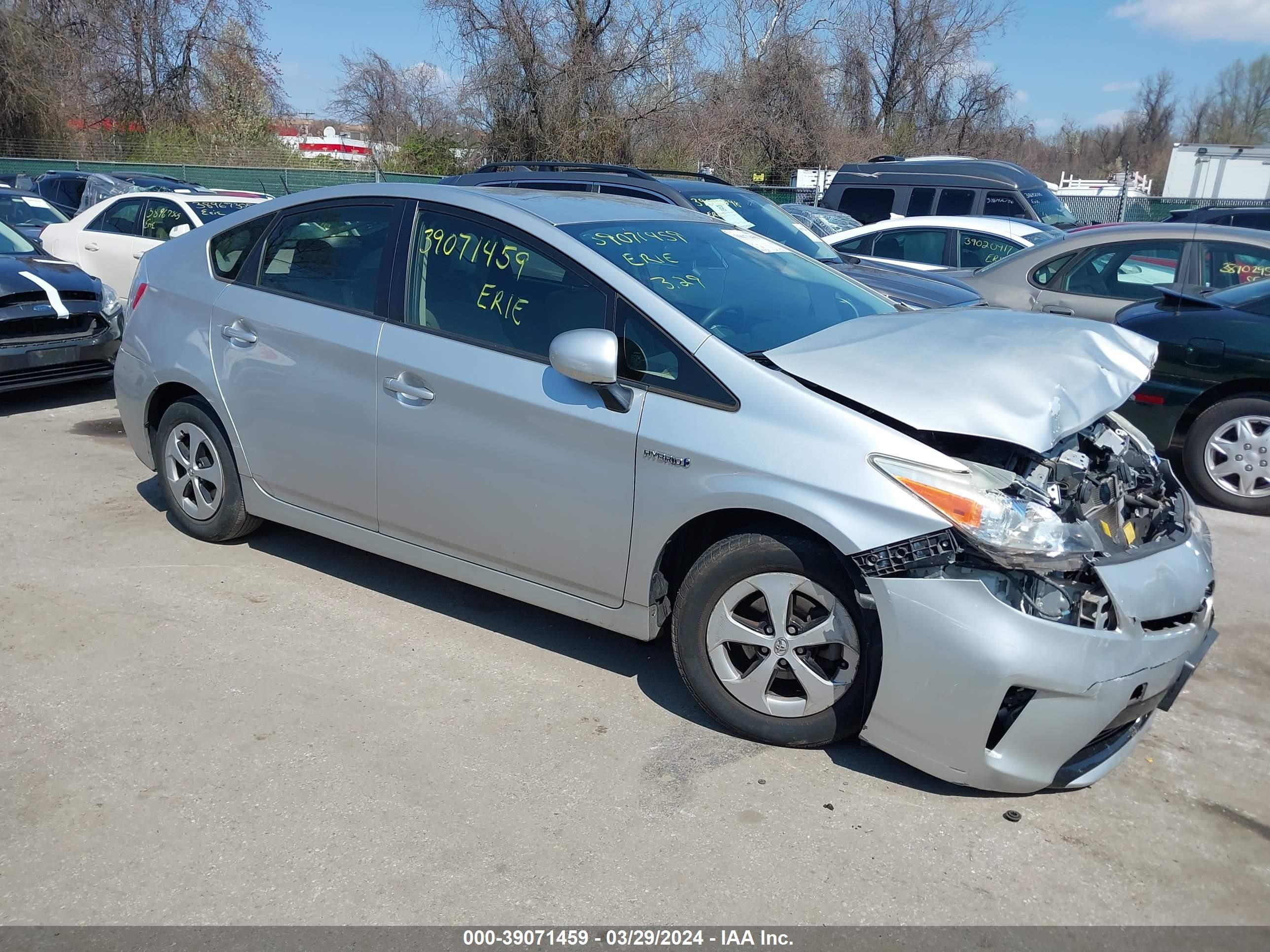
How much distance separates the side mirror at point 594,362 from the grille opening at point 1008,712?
4.99 feet

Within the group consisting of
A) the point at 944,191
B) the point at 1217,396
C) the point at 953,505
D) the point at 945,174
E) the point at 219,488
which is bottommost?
the point at 219,488

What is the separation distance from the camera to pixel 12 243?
8.88 metres

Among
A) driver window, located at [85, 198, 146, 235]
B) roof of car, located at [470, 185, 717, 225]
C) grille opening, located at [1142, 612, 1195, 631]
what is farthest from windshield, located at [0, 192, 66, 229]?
grille opening, located at [1142, 612, 1195, 631]

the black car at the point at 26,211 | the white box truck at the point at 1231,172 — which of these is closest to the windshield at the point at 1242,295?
the black car at the point at 26,211

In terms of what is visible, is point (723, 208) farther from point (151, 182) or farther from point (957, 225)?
point (151, 182)

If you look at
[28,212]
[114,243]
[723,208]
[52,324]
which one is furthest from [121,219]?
[723,208]

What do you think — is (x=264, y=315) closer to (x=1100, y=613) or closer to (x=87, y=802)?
(x=87, y=802)

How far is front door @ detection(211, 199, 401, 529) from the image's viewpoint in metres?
4.41

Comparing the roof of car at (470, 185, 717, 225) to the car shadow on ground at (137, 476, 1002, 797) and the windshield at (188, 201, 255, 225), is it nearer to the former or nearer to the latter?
the car shadow on ground at (137, 476, 1002, 797)

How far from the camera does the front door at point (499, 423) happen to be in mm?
3785

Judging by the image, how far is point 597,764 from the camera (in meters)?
3.53

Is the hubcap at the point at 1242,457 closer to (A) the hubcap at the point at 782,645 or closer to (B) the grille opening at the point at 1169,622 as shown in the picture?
(B) the grille opening at the point at 1169,622

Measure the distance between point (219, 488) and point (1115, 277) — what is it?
646cm

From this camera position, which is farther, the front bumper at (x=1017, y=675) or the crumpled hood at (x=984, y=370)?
the crumpled hood at (x=984, y=370)
